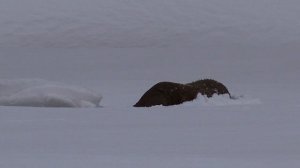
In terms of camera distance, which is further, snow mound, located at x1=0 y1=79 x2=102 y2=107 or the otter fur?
the otter fur

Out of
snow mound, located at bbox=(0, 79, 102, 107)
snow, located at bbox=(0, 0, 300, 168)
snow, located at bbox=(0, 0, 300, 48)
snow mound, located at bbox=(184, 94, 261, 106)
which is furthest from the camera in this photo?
snow, located at bbox=(0, 0, 300, 48)

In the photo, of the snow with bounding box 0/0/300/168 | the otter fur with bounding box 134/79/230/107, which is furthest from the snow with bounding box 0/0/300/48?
the otter fur with bounding box 134/79/230/107

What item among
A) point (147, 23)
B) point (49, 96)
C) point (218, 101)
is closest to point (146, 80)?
point (147, 23)

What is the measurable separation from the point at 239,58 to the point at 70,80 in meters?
2.54

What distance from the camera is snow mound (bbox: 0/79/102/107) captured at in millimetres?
6129

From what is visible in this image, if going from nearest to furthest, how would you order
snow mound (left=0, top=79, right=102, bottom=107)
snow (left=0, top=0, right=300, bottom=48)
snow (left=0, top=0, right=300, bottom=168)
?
snow (left=0, top=0, right=300, bottom=168)
snow mound (left=0, top=79, right=102, bottom=107)
snow (left=0, top=0, right=300, bottom=48)

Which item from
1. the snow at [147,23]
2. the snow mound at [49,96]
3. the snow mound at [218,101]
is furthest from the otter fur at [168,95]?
the snow at [147,23]

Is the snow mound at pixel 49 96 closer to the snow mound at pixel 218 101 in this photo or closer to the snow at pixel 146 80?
the snow at pixel 146 80

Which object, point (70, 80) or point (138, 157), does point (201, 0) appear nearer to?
point (70, 80)

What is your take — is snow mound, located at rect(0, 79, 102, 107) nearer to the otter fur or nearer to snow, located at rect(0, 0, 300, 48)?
the otter fur

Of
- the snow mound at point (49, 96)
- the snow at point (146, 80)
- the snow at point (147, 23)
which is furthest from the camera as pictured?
the snow at point (147, 23)

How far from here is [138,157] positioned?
3246mm

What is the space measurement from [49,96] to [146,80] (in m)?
4.89

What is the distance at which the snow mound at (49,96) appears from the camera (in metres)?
6.13
